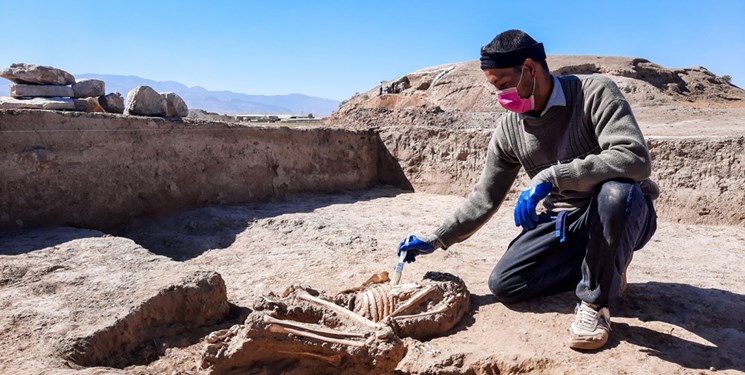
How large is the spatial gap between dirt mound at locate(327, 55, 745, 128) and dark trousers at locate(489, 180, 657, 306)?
861 centimetres

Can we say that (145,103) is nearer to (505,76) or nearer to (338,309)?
(338,309)

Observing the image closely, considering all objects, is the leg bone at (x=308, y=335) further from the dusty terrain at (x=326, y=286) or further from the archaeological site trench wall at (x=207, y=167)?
the archaeological site trench wall at (x=207, y=167)

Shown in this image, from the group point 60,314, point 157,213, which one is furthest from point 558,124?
point 157,213

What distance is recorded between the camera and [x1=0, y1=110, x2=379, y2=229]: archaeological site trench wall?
14.6 feet

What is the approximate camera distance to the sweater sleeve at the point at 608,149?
2455 mm

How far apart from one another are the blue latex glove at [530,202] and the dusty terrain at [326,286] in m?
0.54

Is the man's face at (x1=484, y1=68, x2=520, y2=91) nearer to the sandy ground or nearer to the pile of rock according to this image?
the sandy ground

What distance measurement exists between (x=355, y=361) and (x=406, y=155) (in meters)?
5.16

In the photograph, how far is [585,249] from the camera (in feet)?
9.29

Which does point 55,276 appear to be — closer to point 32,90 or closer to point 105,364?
point 105,364

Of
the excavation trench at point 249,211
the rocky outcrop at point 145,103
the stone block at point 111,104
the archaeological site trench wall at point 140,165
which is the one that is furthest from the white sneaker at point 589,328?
the stone block at point 111,104

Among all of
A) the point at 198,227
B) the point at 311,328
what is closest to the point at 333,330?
the point at 311,328

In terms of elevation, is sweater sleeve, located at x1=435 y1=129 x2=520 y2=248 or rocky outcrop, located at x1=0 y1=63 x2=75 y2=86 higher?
rocky outcrop, located at x1=0 y1=63 x2=75 y2=86

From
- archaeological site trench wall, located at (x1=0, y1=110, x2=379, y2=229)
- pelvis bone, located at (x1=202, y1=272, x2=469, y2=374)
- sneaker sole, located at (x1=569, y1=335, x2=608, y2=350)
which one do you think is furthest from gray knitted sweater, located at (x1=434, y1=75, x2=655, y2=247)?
archaeological site trench wall, located at (x1=0, y1=110, x2=379, y2=229)
